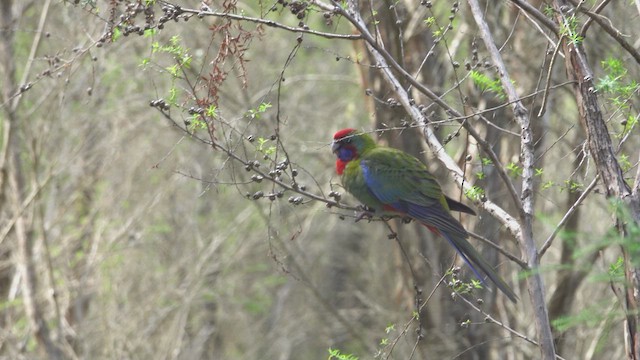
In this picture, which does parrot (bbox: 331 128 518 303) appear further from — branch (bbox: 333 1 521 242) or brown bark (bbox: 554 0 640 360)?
brown bark (bbox: 554 0 640 360)

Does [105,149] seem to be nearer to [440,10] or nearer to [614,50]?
[440,10]

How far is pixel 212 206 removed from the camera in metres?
13.4

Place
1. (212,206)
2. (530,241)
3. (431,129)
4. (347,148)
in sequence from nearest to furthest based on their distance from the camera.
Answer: (530,241), (431,129), (347,148), (212,206)

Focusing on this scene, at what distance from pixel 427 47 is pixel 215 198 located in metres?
5.17

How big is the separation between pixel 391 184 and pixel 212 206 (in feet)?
26.8

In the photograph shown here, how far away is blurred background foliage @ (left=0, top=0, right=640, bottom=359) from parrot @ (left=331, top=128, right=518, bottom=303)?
0.72m

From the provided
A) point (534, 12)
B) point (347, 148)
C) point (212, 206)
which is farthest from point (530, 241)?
point (212, 206)

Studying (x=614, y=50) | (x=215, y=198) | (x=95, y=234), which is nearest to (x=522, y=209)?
(x=614, y=50)

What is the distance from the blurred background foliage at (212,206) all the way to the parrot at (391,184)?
0.72 m

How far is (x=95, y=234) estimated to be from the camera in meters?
10.5

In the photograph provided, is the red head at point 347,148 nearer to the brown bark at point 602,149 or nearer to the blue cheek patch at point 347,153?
the blue cheek patch at point 347,153

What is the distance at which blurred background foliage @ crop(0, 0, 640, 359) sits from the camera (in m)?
8.53

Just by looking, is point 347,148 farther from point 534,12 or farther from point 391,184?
point 534,12

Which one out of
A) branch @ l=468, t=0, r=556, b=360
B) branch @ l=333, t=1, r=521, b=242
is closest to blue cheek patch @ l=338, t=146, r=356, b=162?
branch @ l=333, t=1, r=521, b=242
